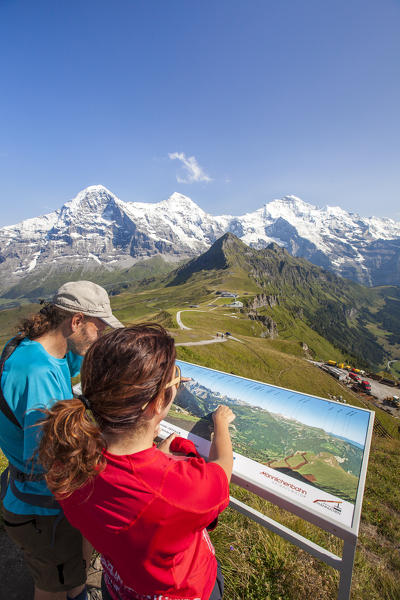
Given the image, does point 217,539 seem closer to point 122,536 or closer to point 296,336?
point 122,536

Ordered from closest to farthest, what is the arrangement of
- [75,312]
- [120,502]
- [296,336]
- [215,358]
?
[120,502] < [75,312] < [215,358] < [296,336]

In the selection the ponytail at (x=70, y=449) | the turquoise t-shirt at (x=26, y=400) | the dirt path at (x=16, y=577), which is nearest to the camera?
the ponytail at (x=70, y=449)

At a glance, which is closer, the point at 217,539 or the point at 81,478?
the point at 81,478

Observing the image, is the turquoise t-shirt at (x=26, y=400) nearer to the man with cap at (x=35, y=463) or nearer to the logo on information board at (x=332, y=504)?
the man with cap at (x=35, y=463)

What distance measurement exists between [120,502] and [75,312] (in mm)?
3191

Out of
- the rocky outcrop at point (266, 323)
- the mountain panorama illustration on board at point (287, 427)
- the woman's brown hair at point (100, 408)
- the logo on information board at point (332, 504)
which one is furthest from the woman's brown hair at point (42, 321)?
the rocky outcrop at point (266, 323)

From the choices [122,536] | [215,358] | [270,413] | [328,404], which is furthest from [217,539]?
[215,358]

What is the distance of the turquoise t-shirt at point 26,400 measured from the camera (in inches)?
136

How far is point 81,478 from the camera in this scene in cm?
237

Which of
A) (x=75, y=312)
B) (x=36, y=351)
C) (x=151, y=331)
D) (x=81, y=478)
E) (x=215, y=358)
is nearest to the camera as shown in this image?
(x=81, y=478)

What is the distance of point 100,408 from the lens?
2.45 meters

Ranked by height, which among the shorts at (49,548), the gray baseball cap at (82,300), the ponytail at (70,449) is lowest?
the shorts at (49,548)

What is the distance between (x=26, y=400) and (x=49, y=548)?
2.34 metres

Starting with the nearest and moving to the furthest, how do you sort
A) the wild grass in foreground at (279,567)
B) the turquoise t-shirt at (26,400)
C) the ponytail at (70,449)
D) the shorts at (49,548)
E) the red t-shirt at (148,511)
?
the red t-shirt at (148,511), the ponytail at (70,449), the turquoise t-shirt at (26,400), the shorts at (49,548), the wild grass in foreground at (279,567)
